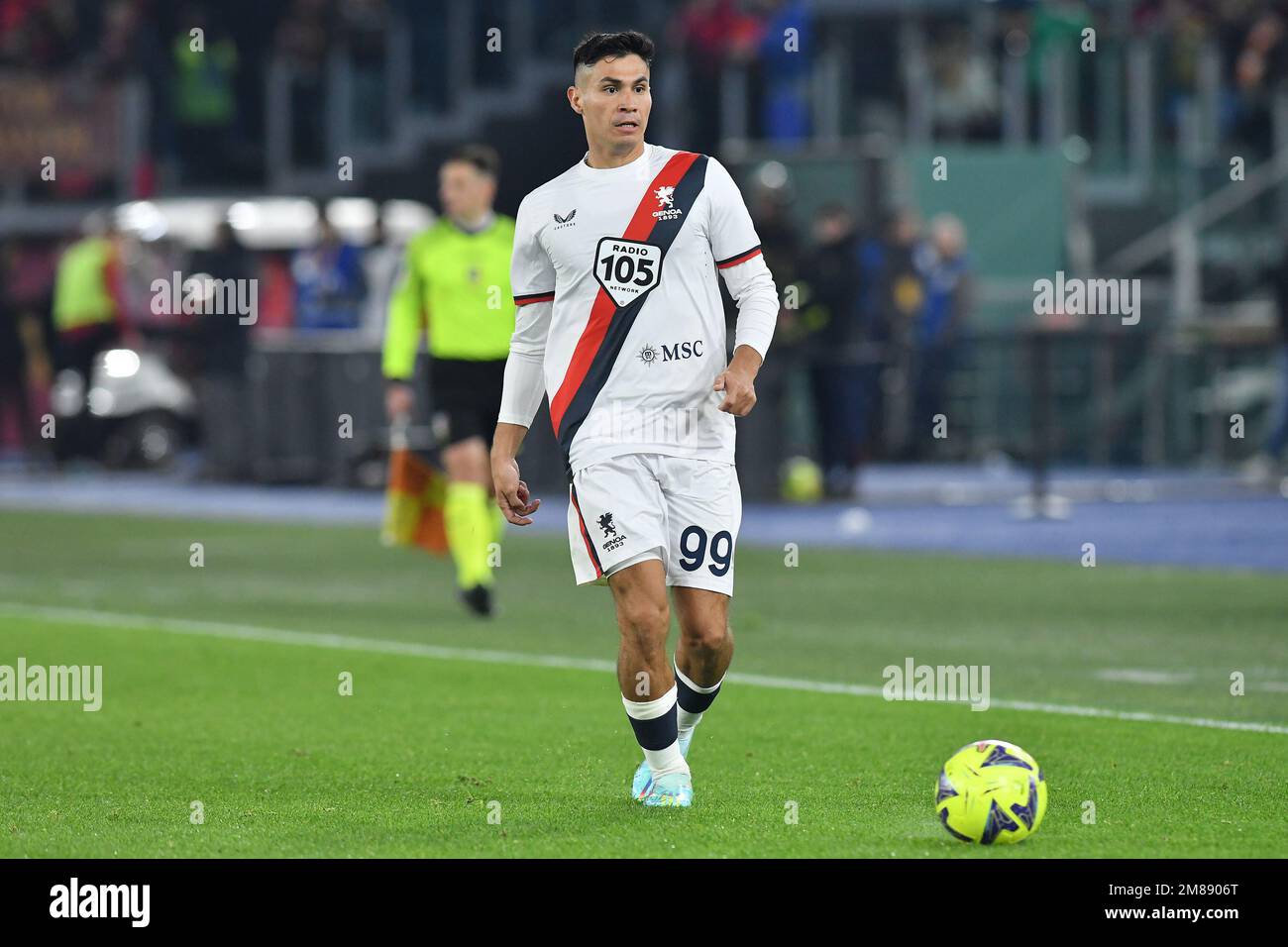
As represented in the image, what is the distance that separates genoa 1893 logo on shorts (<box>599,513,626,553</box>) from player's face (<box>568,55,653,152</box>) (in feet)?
3.51

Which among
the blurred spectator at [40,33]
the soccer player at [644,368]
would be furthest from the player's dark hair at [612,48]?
the blurred spectator at [40,33]

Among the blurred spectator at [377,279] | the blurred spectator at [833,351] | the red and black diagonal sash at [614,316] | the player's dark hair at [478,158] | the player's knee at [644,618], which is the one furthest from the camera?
the blurred spectator at [377,279]

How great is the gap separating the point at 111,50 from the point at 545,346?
25.6m

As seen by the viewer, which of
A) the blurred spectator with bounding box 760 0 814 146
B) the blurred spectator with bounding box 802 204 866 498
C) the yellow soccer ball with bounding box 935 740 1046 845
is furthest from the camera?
the blurred spectator with bounding box 760 0 814 146

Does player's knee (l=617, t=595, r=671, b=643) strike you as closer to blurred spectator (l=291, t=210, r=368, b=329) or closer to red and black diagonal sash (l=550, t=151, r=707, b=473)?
red and black diagonal sash (l=550, t=151, r=707, b=473)

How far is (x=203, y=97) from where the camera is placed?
3180 cm

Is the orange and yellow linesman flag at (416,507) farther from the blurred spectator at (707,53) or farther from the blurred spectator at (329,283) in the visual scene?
the blurred spectator at (707,53)

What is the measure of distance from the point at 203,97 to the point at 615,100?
24879 mm

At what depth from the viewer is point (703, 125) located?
27.5 meters

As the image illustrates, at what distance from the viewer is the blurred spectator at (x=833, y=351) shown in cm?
2252

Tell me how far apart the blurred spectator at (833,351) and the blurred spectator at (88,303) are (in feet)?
25.7

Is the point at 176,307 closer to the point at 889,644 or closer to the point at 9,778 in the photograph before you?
the point at 889,644

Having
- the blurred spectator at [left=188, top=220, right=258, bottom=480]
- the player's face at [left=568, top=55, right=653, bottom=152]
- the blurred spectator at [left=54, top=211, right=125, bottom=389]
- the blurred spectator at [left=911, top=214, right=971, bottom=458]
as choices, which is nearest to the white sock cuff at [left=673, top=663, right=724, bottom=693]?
the player's face at [left=568, top=55, right=653, bottom=152]

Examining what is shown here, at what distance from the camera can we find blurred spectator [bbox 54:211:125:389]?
26781mm
